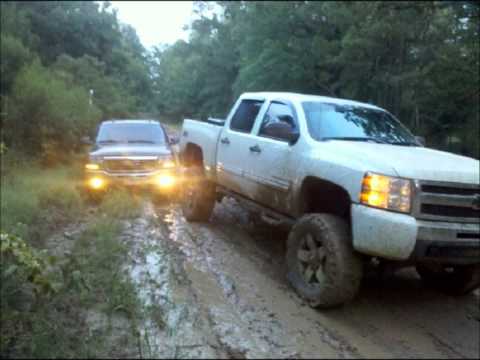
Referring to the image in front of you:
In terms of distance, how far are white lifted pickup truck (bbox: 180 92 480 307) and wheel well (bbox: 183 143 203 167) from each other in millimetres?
1126

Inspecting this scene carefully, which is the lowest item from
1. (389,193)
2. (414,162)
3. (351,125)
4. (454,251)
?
(454,251)

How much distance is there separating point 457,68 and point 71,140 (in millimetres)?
10967

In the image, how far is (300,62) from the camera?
2500cm

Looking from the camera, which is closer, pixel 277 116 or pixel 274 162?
pixel 274 162

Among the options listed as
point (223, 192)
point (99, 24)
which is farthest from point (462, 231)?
point (99, 24)

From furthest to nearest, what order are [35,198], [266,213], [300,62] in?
[300,62] < [35,198] < [266,213]

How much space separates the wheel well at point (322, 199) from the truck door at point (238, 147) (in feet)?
3.73

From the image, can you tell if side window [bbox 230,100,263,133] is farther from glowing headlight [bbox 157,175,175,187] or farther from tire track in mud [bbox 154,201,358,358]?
glowing headlight [bbox 157,175,175,187]

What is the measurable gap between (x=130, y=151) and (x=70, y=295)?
5634mm

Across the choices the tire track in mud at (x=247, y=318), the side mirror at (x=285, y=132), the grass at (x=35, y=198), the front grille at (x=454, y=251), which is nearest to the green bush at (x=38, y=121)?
the grass at (x=35, y=198)

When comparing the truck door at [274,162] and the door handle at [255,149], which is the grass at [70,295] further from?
the door handle at [255,149]

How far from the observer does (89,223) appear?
8539 mm

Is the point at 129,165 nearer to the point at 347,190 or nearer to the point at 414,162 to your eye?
the point at 347,190

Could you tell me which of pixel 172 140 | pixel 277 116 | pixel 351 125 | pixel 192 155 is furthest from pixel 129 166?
pixel 351 125
